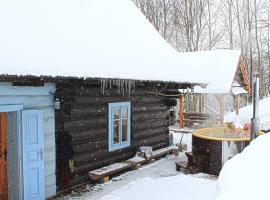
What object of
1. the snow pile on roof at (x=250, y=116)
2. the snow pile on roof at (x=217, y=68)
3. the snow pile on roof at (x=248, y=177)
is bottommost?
the snow pile on roof at (x=250, y=116)

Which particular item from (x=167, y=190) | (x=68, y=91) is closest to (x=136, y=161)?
(x=167, y=190)

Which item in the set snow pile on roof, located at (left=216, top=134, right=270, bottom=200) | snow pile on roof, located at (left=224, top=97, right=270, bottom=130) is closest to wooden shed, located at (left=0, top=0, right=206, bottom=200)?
snow pile on roof, located at (left=216, top=134, right=270, bottom=200)

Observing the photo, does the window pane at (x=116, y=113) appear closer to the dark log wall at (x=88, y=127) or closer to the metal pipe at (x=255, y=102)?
the dark log wall at (x=88, y=127)

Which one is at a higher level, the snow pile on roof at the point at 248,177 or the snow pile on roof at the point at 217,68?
the snow pile on roof at the point at 217,68

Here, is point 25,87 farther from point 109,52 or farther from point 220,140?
point 220,140

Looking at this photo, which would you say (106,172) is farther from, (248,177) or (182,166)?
(248,177)

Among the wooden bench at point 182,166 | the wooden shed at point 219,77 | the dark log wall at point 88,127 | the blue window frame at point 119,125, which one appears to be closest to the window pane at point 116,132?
the blue window frame at point 119,125

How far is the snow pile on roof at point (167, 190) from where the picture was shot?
26.3ft

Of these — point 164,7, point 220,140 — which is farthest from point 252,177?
point 164,7

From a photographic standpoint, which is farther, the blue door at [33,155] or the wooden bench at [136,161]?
the wooden bench at [136,161]

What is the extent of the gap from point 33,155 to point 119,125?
12.1 feet

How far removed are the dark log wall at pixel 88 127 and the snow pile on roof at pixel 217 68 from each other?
9.34 meters

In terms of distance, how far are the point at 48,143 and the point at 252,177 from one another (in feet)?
18.8

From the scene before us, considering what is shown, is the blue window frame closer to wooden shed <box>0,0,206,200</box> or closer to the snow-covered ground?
wooden shed <box>0,0,206,200</box>
